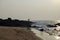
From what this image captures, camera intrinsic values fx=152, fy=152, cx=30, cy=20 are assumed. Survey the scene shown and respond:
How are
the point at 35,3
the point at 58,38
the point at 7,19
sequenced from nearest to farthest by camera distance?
the point at 58,38 < the point at 7,19 < the point at 35,3

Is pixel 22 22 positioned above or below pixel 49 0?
below

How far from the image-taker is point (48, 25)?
3.48m

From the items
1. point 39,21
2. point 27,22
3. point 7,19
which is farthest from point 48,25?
point 7,19

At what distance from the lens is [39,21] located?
3.62 metres

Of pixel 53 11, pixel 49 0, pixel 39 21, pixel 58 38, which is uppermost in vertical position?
pixel 49 0

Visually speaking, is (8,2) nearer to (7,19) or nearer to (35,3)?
(7,19)

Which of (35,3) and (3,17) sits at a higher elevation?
(35,3)

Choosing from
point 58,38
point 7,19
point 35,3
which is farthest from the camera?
point 35,3

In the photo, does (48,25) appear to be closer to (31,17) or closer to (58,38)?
(31,17)

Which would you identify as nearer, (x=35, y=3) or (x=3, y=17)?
A: (x=3, y=17)

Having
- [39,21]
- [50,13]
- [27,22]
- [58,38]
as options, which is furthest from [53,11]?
[58,38]

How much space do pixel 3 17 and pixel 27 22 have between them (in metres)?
0.56

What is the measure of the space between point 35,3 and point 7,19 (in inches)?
31.2

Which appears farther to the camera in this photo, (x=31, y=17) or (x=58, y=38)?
(x=31, y=17)
